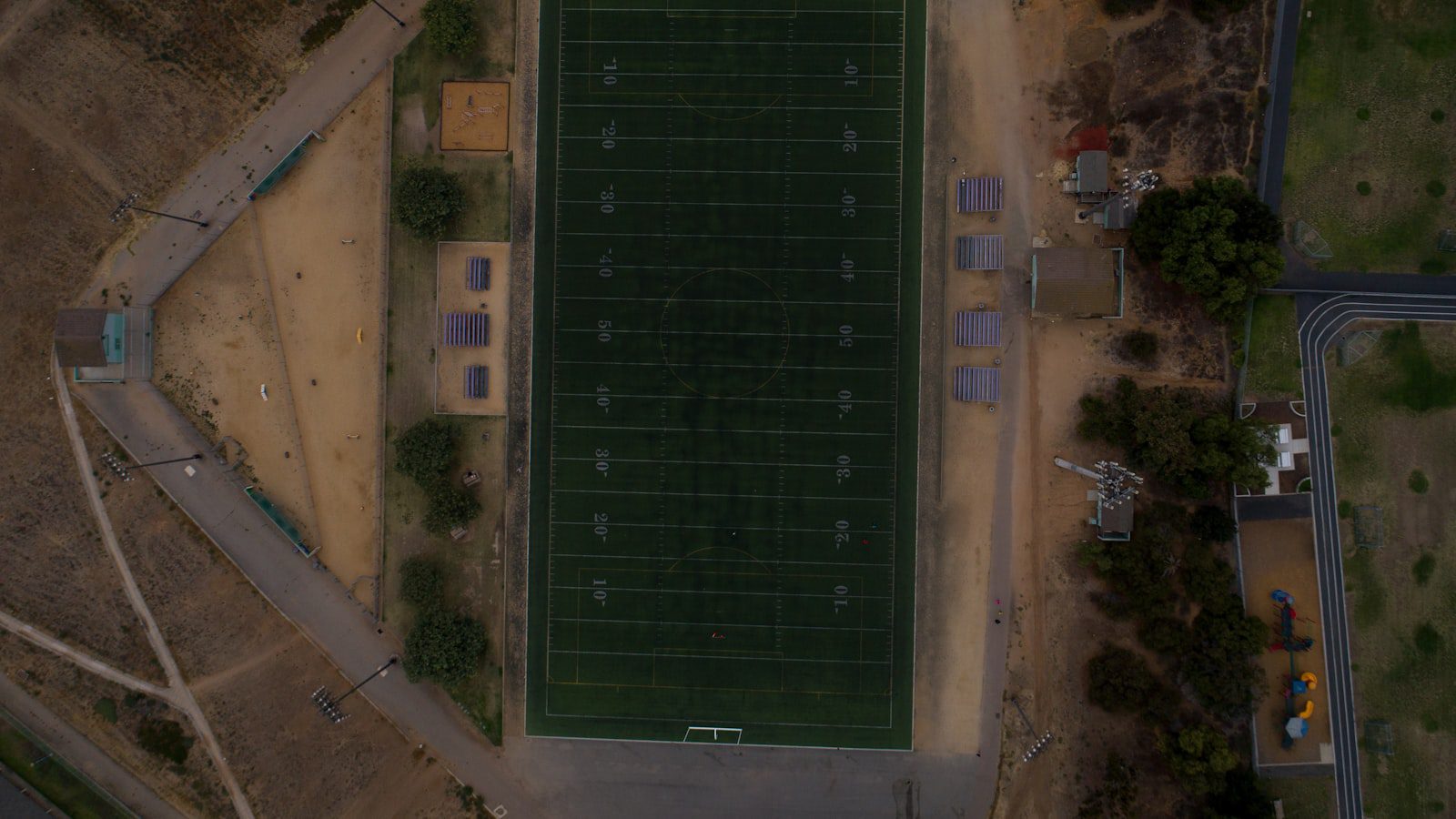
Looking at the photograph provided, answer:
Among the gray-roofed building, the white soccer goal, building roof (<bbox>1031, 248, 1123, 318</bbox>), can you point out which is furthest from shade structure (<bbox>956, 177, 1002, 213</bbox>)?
the white soccer goal

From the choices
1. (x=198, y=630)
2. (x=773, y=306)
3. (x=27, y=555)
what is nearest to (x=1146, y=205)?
(x=773, y=306)

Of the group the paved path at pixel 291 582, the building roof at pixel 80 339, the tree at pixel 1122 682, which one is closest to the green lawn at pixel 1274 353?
the tree at pixel 1122 682

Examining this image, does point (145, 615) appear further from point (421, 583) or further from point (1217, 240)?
point (1217, 240)

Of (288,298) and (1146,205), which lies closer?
(1146,205)

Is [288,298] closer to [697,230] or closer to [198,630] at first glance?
[198,630]

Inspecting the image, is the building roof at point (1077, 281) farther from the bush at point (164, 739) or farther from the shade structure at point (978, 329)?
the bush at point (164, 739)
